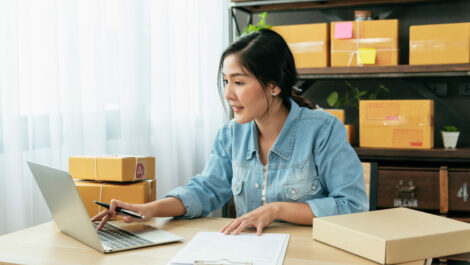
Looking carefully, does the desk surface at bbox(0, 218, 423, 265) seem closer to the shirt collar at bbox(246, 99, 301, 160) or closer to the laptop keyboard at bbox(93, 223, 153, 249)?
the laptop keyboard at bbox(93, 223, 153, 249)

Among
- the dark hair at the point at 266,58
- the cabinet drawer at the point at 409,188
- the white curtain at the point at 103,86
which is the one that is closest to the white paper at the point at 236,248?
the dark hair at the point at 266,58

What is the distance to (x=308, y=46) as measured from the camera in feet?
8.80

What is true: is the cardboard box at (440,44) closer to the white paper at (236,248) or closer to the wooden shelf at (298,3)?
the wooden shelf at (298,3)

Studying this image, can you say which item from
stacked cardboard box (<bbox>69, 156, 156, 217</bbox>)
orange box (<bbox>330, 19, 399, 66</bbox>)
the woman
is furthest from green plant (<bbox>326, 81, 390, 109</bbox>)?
stacked cardboard box (<bbox>69, 156, 156, 217</bbox>)

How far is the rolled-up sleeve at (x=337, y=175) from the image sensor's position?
1.32 meters

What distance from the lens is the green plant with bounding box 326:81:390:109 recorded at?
9.52 ft

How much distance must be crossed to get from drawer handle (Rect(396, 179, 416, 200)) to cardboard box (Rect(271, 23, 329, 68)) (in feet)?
2.41

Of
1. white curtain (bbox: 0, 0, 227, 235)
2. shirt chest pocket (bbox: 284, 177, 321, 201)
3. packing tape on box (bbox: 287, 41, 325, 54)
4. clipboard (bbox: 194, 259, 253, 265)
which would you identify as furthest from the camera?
packing tape on box (bbox: 287, 41, 325, 54)

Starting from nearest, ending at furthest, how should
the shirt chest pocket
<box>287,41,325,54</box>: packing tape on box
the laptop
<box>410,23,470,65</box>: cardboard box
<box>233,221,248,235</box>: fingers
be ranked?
the laptop
<box>233,221,248,235</box>: fingers
the shirt chest pocket
<box>410,23,470,65</box>: cardboard box
<box>287,41,325,54</box>: packing tape on box

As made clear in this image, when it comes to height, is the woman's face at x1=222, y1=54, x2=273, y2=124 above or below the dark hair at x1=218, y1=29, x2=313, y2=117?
below

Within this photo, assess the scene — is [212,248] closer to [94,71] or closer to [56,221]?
[56,221]

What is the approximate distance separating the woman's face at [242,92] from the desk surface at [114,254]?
1.12 ft

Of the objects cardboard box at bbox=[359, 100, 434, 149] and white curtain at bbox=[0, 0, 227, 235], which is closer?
white curtain at bbox=[0, 0, 227, 235]

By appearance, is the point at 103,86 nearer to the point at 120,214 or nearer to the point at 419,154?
the point at 120,214
